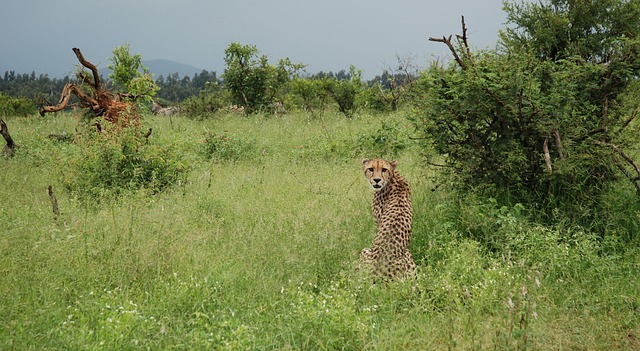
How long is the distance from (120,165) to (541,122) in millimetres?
5429

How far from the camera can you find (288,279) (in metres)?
4.79

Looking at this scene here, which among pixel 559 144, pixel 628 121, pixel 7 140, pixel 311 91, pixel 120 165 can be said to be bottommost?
pixel 7 140

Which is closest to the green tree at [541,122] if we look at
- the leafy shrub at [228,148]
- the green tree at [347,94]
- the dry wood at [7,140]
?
the leafy shrub at [228,148]

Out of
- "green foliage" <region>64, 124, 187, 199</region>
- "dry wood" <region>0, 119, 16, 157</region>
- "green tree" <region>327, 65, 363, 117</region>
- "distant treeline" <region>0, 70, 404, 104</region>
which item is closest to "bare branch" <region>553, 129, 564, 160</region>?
"green foliage" <region>64, 124, 187, 199</region>

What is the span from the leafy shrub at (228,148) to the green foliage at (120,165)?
2200 millimetres

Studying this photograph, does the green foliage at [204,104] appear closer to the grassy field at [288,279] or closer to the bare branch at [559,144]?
the grassy field at [288,279]

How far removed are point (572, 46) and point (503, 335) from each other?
14.1ft

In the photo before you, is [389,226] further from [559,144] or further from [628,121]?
[628,121]

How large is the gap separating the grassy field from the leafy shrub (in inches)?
122

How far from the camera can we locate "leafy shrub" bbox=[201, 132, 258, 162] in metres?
10.7

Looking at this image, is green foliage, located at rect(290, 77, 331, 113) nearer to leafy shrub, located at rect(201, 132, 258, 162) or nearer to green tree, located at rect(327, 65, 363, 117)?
green tree, located at rect(327, 65, 363, 117)

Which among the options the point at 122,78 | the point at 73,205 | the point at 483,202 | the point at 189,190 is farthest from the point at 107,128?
the point at 122,78

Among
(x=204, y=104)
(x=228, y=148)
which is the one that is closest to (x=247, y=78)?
(x=204, y=104)

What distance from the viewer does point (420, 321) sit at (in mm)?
4039
